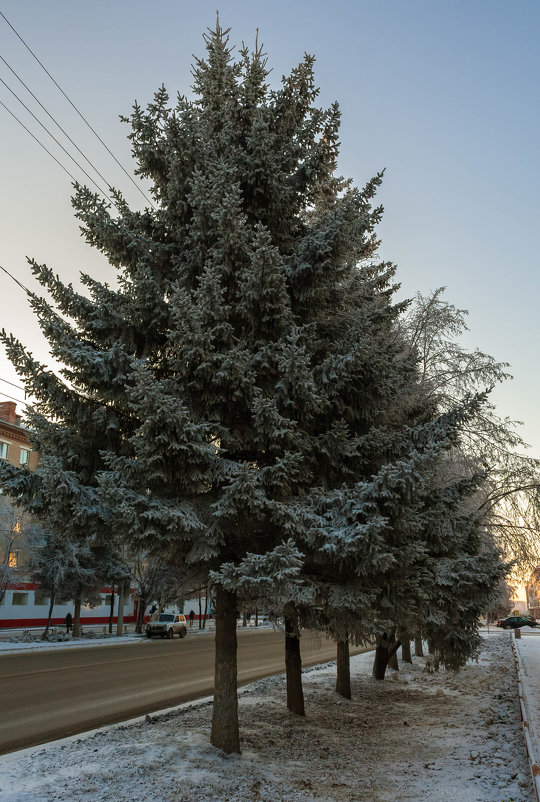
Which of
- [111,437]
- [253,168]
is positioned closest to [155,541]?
[111,437]

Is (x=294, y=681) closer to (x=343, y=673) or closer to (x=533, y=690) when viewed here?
(x=343, y=673)

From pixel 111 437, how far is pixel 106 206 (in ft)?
10.1

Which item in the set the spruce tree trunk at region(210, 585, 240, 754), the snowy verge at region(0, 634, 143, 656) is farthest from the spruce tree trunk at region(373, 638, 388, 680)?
the snowy verge at region(0, 634, 143, 656)

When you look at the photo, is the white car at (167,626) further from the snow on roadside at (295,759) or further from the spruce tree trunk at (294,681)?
the spruce tree trunk at (294,681)

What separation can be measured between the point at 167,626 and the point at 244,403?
2942 centimetres

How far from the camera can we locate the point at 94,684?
44.5 ft

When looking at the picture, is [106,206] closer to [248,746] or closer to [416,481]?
[416,481]

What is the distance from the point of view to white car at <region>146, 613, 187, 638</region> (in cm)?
3288

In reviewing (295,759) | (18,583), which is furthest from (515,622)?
(295,759)

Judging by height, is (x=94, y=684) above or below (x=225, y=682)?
below

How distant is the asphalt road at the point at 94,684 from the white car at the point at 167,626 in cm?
1033

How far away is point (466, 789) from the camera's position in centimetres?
607

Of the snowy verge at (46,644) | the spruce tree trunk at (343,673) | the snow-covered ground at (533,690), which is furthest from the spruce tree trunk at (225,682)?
the snowy verge at (46,644)

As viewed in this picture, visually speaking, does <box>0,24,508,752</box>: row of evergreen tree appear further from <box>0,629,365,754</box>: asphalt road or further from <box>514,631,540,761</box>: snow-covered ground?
<box>0,629,365,754</box>: asphalt road
